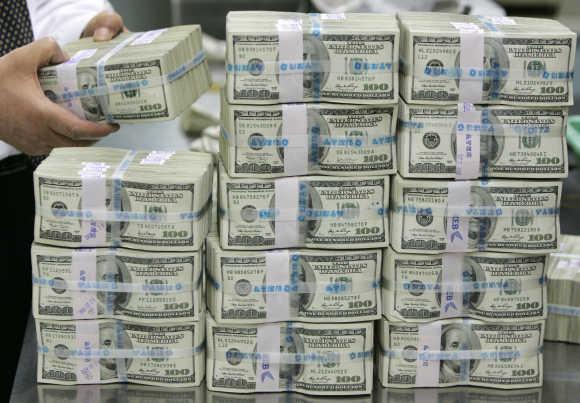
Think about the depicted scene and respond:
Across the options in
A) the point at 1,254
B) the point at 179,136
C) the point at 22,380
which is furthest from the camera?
the point at 179,136

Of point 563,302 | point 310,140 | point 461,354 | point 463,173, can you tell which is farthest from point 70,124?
point 563,302

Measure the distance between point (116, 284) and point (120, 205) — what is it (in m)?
0.16

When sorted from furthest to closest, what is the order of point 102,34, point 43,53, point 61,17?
point 61,17 → point 102,34 → point 43,53

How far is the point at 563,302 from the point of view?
1.90 meters

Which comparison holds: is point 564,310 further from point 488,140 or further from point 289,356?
point 289,356

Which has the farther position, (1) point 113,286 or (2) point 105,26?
(2) point 105,26

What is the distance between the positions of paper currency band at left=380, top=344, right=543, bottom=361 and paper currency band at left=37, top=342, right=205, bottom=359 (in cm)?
42

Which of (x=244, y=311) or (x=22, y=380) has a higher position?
(x=244, y=311)

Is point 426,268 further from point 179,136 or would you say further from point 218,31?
point 218,31

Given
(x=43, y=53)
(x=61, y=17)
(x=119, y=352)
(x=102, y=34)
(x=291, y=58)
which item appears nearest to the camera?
(x=291, y=58)

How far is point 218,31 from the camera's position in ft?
14.5

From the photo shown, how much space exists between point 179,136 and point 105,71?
1.24 metres

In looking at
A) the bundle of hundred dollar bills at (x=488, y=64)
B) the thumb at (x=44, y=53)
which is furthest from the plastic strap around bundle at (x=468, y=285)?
the thumb at (x=44, y=53)

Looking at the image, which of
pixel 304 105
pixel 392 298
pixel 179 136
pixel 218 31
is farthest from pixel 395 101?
pixel 218 31
